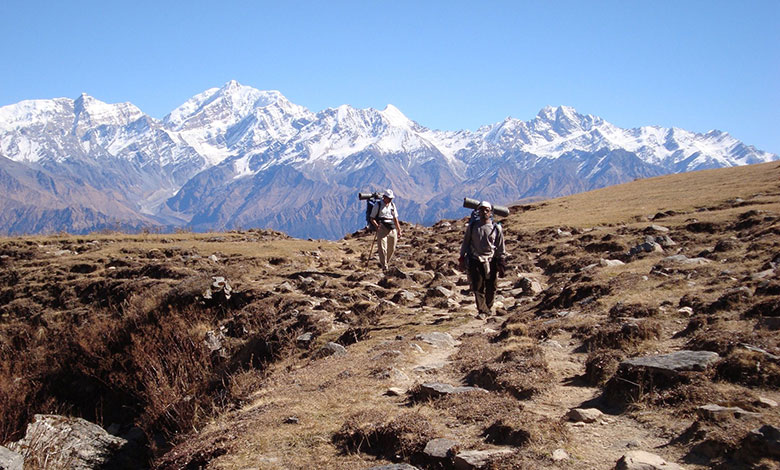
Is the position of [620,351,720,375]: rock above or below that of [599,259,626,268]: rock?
below

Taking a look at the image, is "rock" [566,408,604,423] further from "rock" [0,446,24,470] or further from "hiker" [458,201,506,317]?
"rock" [0,446,24,470]

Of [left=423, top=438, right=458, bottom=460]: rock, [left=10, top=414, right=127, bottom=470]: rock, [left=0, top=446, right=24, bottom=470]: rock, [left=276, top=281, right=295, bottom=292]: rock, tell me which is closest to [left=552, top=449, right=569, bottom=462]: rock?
[left=423, top=438, right=458, bottom=460]: rock

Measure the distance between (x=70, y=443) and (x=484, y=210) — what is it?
990 centimetres

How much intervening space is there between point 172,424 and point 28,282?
1462cm

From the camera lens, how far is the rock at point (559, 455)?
617 cm

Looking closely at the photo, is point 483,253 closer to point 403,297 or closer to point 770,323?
point 403,297

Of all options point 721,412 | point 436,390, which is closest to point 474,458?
point 436,390

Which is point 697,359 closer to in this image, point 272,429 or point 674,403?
point 674,403

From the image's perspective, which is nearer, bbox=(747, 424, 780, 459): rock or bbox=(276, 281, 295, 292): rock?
bbox=(747, 424, 780, 459): rock

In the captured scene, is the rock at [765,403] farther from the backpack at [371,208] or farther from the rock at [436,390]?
the backpack at [371,208]

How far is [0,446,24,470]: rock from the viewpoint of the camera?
25.4 ft

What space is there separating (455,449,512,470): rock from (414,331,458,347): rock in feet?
17.4

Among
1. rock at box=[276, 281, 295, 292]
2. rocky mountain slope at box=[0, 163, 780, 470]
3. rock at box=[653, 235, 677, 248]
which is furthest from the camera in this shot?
rock at box=[653, 235, 677, 248]

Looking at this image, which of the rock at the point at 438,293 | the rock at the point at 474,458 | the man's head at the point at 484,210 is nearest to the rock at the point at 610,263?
the rock at the point at 438,293
